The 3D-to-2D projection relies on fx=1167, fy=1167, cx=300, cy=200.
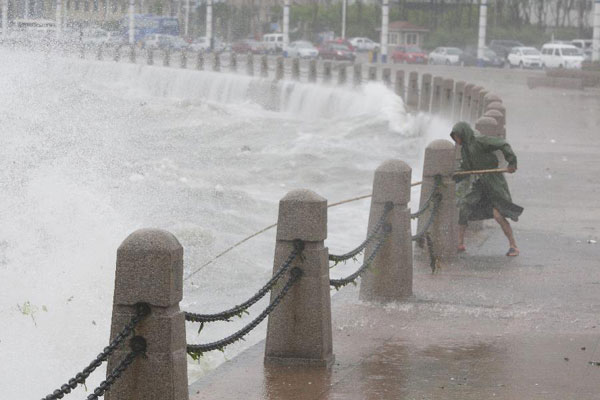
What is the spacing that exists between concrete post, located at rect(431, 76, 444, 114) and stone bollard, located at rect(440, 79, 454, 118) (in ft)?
1.38

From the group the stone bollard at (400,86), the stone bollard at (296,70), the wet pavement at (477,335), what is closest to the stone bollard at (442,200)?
the wet pavement at (477,335)

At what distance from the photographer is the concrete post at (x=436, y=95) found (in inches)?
1287

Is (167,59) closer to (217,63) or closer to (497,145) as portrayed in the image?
(217,63)

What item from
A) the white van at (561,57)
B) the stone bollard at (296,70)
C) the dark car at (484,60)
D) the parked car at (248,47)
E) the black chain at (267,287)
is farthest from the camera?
the parked car at (248,47)

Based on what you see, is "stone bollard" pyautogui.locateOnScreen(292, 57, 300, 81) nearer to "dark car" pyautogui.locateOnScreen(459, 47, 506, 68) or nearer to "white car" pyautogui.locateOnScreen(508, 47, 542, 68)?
"dark car" pyautogui.locateOnScreen(459, 47, 506, 68)

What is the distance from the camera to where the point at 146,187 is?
23.7 metres

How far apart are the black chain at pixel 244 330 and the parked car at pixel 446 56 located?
63.9 metres

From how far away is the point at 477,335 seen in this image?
8.48m

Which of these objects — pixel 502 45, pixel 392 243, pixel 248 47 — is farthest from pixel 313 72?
pixel 392 243

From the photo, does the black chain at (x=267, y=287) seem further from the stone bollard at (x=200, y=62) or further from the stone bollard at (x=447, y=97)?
the stone bollard at (x=200, y=62)

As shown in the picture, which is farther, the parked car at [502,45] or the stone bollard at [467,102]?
the parked car at [502,45]

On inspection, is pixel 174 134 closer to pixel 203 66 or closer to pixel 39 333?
pixel 203 66

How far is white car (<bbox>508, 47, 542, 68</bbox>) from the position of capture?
6425cm

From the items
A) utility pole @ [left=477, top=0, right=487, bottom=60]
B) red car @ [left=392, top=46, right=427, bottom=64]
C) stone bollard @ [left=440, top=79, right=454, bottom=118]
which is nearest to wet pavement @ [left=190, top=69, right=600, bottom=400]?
stone bollard @ [left=440, top=79, right=454, bottom=118]
